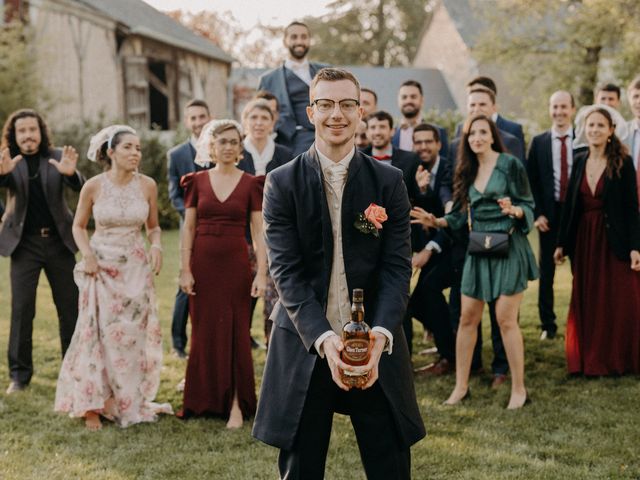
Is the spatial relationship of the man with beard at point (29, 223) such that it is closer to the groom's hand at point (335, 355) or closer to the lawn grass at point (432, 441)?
the lawn grass at point (432, 441)

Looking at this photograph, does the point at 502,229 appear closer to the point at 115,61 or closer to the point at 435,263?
the point at 435,263

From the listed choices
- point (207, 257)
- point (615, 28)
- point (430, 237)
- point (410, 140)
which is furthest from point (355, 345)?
point (615, 28)

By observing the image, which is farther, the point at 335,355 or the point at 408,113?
the point at 408,113

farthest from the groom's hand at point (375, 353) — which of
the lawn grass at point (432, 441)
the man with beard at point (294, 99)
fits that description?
the man with beard at point (294, 99)

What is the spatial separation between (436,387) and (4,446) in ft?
11.1

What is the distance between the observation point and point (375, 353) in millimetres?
3129

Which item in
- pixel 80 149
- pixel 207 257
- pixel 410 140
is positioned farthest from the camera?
pixel 80 149

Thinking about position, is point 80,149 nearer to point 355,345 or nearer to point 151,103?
point 151,103

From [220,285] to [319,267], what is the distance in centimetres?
279

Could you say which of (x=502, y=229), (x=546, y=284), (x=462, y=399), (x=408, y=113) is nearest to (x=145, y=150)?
(x=408, y=113)

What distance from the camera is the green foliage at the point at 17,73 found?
18.7 meters

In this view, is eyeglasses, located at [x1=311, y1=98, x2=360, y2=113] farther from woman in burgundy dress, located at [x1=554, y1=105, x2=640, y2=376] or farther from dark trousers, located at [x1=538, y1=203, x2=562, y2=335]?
dark trousers, located at [x1=538, y1=203, x2=562, y2=335]

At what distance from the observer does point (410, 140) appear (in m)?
7.89

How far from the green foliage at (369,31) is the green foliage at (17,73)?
30415mm
